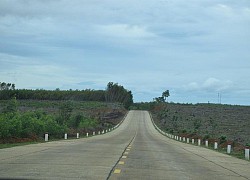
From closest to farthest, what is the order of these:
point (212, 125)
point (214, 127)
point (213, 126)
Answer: point (214, 127) → point (213, 126) → point (212, 125)

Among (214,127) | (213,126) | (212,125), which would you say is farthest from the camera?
(212,125)

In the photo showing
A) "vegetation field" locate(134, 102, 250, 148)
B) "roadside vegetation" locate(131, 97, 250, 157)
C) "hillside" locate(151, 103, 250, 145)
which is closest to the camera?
"roadside vegetation" locate(131, 97, 250, 157)

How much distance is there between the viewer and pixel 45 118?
4772 centimetres

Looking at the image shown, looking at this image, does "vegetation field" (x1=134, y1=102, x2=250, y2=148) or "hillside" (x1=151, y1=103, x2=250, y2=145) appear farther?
"hillside" (x1=151, y1=103, x2=250, y2=145)

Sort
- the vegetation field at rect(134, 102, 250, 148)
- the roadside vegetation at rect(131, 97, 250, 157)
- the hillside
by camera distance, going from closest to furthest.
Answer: the roadside vegetation at rect(131, 97, 250, 157) < the vegetation field at rect(134, 102, 250, 148) < the hillside

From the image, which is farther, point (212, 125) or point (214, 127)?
point (212, 125)

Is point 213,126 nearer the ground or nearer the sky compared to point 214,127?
nearer the sky

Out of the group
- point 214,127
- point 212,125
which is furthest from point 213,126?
point 212,125

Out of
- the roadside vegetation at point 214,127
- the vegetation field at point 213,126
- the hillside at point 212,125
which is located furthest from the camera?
the hillside at point 212,125

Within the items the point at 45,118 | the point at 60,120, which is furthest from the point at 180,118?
the point at 45,118

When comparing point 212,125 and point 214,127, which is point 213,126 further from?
point 212,125

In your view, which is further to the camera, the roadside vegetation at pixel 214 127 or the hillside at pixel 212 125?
the hillside at pixel 212 125

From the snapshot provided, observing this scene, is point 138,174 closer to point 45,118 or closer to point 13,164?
point 13,164

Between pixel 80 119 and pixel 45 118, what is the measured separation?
938 inches
